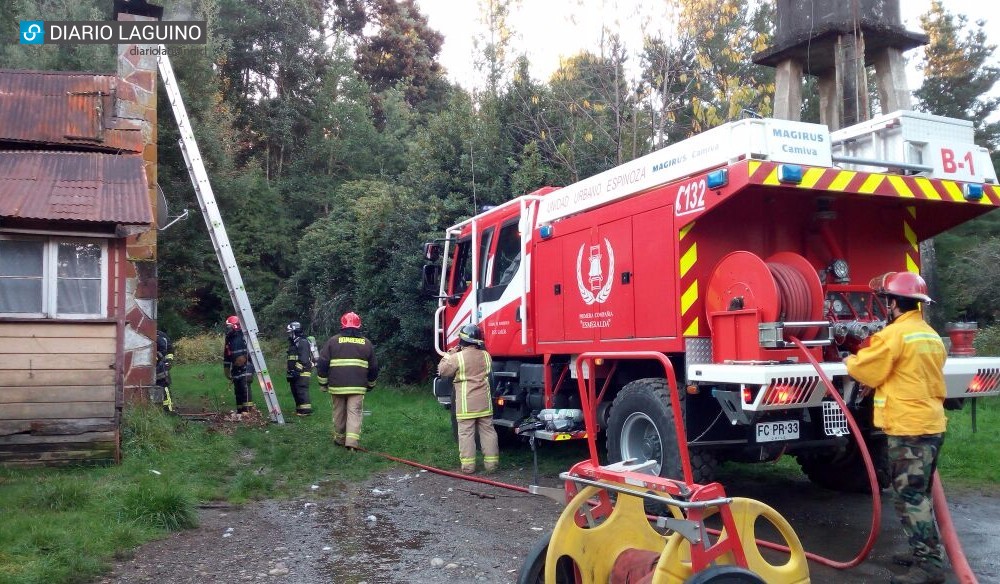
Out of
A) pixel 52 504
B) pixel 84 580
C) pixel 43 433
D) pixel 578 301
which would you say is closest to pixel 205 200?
pixel 43 433

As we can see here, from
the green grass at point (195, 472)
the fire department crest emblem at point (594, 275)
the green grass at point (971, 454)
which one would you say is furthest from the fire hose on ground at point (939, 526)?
the green grass at point (195, 472)

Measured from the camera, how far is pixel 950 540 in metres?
4.49

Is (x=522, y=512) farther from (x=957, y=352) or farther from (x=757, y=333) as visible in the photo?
(x=957, y=352)

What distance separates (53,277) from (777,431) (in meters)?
7.67

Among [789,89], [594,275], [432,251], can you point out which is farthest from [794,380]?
[789,89]

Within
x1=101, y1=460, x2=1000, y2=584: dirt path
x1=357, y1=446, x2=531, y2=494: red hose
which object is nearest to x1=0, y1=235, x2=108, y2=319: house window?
x1=101, y1=460, x2=1000, y2=584: dirt path

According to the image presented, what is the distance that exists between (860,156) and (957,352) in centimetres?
174

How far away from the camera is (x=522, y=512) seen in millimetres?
7172

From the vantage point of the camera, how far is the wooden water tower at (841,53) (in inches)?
391

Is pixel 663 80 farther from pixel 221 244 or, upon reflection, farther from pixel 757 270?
pixel 757 270

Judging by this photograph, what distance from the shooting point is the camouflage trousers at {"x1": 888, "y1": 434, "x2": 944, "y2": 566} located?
467 centimetres

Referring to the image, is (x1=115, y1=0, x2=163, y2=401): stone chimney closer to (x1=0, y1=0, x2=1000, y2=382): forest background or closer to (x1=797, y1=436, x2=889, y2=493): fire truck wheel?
(x1=0, y1=0, x2=1000, y2=382): forest background

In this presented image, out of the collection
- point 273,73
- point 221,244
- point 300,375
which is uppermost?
point 273,73

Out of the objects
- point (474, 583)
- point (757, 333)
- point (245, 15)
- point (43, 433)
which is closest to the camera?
point (474, 583)
